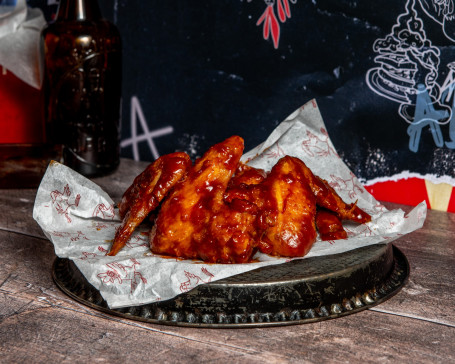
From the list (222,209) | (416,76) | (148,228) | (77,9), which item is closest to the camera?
(222,209)

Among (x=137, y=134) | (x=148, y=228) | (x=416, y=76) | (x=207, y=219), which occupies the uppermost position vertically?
(x=416, y=76)

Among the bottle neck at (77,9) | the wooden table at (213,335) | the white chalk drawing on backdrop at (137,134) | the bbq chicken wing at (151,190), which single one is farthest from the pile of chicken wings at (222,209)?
the white chalk drawing on backdrop at (137,134)

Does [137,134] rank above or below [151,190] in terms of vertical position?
below

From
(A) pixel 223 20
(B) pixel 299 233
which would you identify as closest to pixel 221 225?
(B) pixel 299 233

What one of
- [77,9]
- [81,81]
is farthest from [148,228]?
[77,9]

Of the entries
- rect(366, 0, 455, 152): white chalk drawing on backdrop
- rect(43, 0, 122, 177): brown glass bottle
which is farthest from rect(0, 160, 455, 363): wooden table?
rect(43, 0, 122, 177): brown glass bottle

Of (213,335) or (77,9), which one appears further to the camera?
(77,9)

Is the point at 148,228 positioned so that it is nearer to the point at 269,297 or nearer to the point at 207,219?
the point at 207,219
